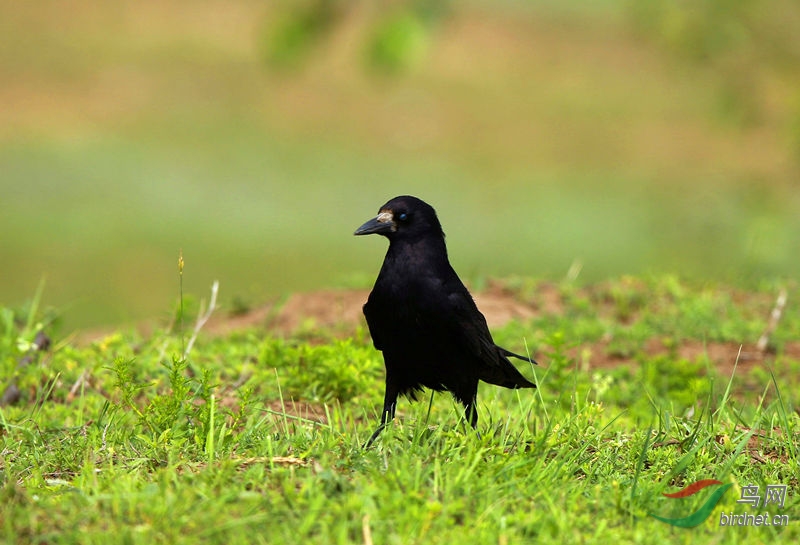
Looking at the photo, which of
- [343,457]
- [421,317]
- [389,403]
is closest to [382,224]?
[421,317]

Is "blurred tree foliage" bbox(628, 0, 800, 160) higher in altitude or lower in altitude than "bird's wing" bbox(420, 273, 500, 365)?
higher

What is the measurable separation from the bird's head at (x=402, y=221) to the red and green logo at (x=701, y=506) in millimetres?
1345

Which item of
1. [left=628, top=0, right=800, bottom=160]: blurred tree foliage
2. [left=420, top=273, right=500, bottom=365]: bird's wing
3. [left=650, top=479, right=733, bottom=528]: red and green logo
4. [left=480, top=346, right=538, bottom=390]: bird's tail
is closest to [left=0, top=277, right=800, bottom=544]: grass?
[left=650, top=479, right=733, bottom=528]: red and green logo

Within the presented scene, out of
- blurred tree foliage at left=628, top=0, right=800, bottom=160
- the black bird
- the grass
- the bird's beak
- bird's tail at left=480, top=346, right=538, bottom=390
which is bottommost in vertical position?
the grass

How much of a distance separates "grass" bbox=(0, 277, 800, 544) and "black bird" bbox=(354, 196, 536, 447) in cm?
19

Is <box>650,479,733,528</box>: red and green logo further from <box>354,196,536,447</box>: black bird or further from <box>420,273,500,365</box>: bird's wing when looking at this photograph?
<box>420,273,500,365</box>: bird's wing

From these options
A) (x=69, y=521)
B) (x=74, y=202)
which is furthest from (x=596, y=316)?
(x=74, y=202)

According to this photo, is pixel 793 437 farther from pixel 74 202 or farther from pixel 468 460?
pixel 74 202

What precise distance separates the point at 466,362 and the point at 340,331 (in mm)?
2304

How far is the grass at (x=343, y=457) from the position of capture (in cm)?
296

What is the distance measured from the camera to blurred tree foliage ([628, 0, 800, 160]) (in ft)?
10.8

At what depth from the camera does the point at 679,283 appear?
7773 mm

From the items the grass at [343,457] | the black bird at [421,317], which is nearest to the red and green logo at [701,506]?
the grass at [343,457]

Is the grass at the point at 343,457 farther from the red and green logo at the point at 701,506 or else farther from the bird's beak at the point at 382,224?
the bird's beak at the point at 382,224
